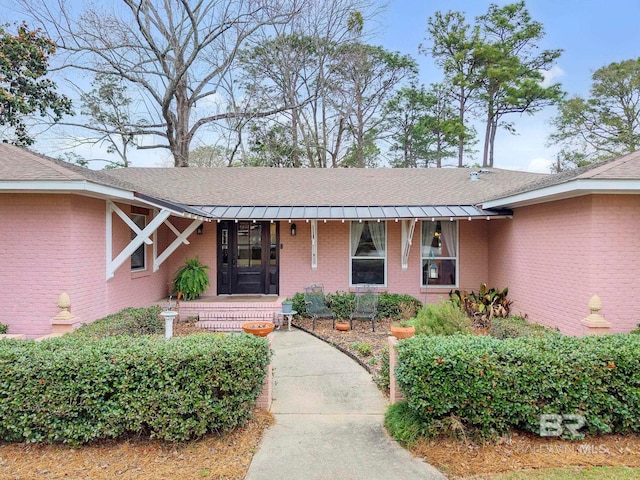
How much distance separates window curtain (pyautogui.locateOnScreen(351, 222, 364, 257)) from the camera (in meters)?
10.3

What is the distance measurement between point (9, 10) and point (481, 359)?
808 inches

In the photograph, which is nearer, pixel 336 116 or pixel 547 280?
pixel 547 280

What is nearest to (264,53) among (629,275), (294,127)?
(294,127)

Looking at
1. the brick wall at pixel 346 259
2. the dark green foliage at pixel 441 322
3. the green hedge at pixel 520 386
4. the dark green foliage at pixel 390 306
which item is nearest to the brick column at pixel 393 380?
the green hedge at pixel 520 386

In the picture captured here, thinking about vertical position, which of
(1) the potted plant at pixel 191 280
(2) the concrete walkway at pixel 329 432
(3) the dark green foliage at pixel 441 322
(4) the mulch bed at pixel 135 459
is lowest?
(2) the concrete walkway at pixel 329 432

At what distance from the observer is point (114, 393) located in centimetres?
349

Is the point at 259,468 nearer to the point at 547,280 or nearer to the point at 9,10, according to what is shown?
the point at 547,280

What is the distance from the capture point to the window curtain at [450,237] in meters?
10.3

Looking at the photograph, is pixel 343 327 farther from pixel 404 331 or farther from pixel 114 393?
pixel 114 393

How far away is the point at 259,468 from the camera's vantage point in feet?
10.6

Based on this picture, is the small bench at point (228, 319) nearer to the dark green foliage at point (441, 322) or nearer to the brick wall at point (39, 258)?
the brick wall at point (39, 258)

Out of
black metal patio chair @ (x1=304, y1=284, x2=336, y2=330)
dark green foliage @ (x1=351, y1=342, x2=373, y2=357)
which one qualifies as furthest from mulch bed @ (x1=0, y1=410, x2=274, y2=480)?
black metal patio chair @ (x1=304, y1=284, x2=336, y2=330)

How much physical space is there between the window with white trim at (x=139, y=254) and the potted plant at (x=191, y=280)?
88 centimetres

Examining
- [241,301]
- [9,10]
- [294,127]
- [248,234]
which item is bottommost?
[241,301]
